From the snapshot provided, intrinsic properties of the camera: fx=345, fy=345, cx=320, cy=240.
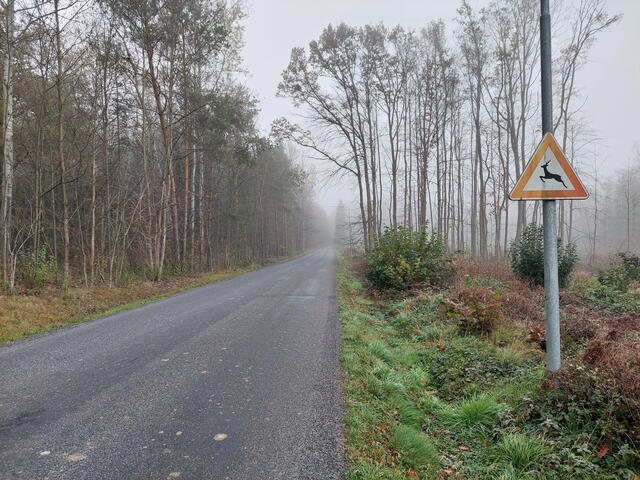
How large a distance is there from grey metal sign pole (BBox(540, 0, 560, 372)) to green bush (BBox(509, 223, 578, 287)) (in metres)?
8.60

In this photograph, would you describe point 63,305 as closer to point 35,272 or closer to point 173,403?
point 35,272

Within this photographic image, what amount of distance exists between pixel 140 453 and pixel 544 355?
4811 mm

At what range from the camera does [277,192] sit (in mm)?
35688

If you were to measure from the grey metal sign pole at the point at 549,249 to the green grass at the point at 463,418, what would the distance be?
1.35 ft

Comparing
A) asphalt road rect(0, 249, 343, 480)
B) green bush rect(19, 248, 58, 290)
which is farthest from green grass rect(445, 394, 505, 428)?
green bush rect(19, 248, 58, 290)

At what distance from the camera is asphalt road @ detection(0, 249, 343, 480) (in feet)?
8.14

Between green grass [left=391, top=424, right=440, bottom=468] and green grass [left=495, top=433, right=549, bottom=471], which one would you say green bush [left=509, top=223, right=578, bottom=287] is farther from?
green grass [left=391, top=424, right=440, bottom=468]

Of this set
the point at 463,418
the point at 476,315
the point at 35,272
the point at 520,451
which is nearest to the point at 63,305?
the point at 35,272

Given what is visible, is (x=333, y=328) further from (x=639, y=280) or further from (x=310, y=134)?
(x=310, y=134)

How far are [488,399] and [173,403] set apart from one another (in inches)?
126

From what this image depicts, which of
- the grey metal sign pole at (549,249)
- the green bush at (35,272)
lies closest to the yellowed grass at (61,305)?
the green bush at (35,272)

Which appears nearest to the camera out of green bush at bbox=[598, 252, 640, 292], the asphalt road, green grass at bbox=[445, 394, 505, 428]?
the asphalt road

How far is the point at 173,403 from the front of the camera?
135 inches

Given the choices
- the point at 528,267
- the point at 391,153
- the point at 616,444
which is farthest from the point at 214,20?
the point at 616,444
